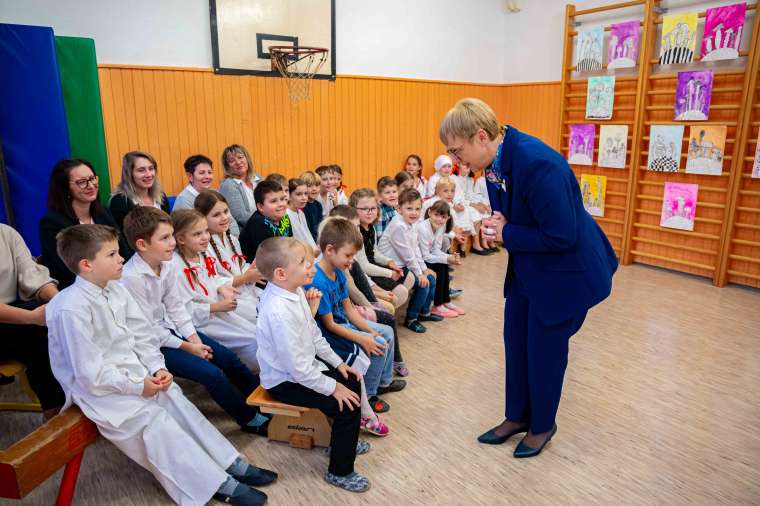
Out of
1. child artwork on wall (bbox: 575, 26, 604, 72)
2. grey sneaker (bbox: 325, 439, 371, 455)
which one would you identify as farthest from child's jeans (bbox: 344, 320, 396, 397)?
child artwork on wall (bbox: 575, 26, 604, 72)

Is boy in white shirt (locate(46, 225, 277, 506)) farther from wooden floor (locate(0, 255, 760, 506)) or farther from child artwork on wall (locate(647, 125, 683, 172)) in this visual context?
child artwork on wall (locate(647, 125, 683, 172))

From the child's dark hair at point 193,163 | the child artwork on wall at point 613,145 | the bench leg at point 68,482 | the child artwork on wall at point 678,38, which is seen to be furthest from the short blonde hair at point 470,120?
the child artwork on wall at point 613,145

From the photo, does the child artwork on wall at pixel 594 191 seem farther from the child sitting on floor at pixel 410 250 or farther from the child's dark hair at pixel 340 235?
the child's dark hair at pixel 340 235

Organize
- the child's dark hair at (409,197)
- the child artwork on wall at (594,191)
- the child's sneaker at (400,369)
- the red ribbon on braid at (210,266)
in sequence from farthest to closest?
the child artwork on wall at (594,191), the child's dark hair at (409,197), the child's sneaker at (400,369), the red ribbon on braid at (210,266)

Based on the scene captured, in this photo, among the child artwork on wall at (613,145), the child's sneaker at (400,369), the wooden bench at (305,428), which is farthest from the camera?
the child artwork on wall at (613,145)

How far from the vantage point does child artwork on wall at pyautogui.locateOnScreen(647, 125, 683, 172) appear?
539 centimetres

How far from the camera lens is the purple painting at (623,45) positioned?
5.68 m

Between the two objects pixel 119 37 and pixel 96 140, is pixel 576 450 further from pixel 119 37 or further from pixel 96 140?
pixel 119 37

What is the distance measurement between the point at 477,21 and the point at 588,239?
230 inches

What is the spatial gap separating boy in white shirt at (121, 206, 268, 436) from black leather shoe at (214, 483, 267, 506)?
0.49m

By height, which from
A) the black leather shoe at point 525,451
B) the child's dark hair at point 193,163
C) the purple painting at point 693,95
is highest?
the purple painting at point 693,95

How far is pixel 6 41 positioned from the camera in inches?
140

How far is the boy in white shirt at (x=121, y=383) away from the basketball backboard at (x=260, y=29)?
3401mm

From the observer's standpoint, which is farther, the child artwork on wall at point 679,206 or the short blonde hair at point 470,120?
the child artwork on wall at point 679,206
